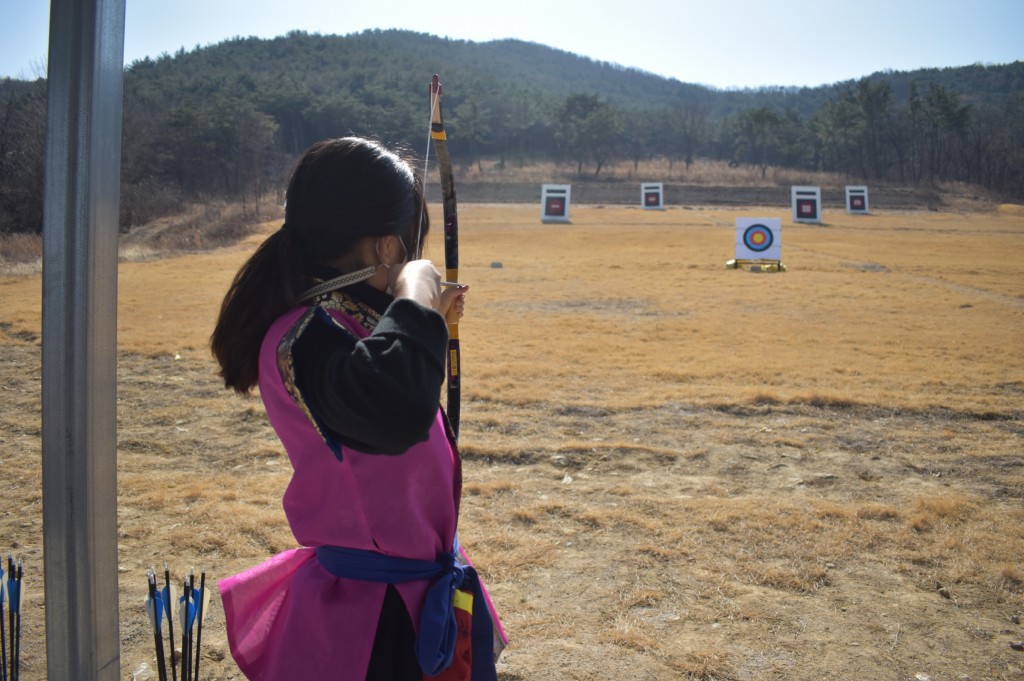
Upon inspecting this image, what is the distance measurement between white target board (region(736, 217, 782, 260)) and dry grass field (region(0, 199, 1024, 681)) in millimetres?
6061

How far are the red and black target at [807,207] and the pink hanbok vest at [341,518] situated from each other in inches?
1165

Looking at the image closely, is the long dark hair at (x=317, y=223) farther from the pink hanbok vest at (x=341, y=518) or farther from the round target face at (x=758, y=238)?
the round target face at (x=758, y=238)

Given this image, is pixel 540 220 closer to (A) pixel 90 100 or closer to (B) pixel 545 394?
(B) pixel 545 394

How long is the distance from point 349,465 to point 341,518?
9cm

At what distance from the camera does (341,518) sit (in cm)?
112

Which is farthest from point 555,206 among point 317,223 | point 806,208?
point 317,223

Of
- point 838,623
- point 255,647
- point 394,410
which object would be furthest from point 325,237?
point 838,623

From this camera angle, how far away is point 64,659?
1131 millimetres

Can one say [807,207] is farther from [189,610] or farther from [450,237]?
[189,610]

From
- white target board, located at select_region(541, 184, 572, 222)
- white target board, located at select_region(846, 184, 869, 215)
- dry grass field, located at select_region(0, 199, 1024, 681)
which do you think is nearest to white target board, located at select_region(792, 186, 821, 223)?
white target board, located at select_region(846, 184, 869, 215)

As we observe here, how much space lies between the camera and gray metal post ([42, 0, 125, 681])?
104 centimetres

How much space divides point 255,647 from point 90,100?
80 centimetres

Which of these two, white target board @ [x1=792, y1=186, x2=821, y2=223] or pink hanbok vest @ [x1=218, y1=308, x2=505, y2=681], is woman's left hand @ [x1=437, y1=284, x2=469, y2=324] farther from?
white target board @ [x1=792, y1=186, x2=821, y2=223]

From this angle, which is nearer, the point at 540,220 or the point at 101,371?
the point at 101,371
